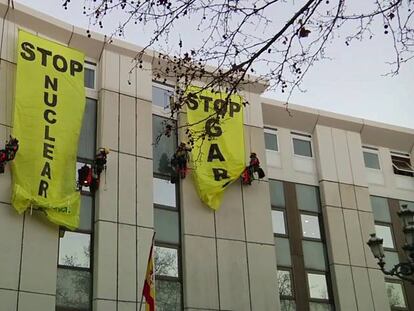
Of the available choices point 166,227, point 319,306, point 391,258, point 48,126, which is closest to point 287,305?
point 319,306

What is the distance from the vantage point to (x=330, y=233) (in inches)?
934

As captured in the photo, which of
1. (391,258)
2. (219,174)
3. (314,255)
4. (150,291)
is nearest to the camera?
(150,291)

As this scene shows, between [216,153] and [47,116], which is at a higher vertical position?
[47,116]

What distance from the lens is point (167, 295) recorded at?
770 inches

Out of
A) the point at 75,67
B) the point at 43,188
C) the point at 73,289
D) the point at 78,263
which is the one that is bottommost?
the point at 73,289

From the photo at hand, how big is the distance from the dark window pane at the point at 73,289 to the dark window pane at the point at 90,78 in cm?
628

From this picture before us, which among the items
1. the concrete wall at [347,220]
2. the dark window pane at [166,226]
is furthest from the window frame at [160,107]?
the concrete wall at [347,220]

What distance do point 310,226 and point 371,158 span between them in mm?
5040

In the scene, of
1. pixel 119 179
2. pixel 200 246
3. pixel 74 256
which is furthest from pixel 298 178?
pixel 74 256

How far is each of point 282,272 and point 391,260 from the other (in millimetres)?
4911

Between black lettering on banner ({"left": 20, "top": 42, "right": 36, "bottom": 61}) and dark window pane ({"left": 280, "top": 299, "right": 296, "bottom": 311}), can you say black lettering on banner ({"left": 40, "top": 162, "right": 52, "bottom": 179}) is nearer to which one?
black lettering on banner ({"left": 20, "top": 42, "right": 36, "bottom": 61})

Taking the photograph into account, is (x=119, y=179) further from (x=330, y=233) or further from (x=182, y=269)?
(x=330, y=233)

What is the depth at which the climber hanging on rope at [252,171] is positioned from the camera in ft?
72.8

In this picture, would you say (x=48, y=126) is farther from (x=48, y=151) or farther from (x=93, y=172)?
(x=93, y=172)
